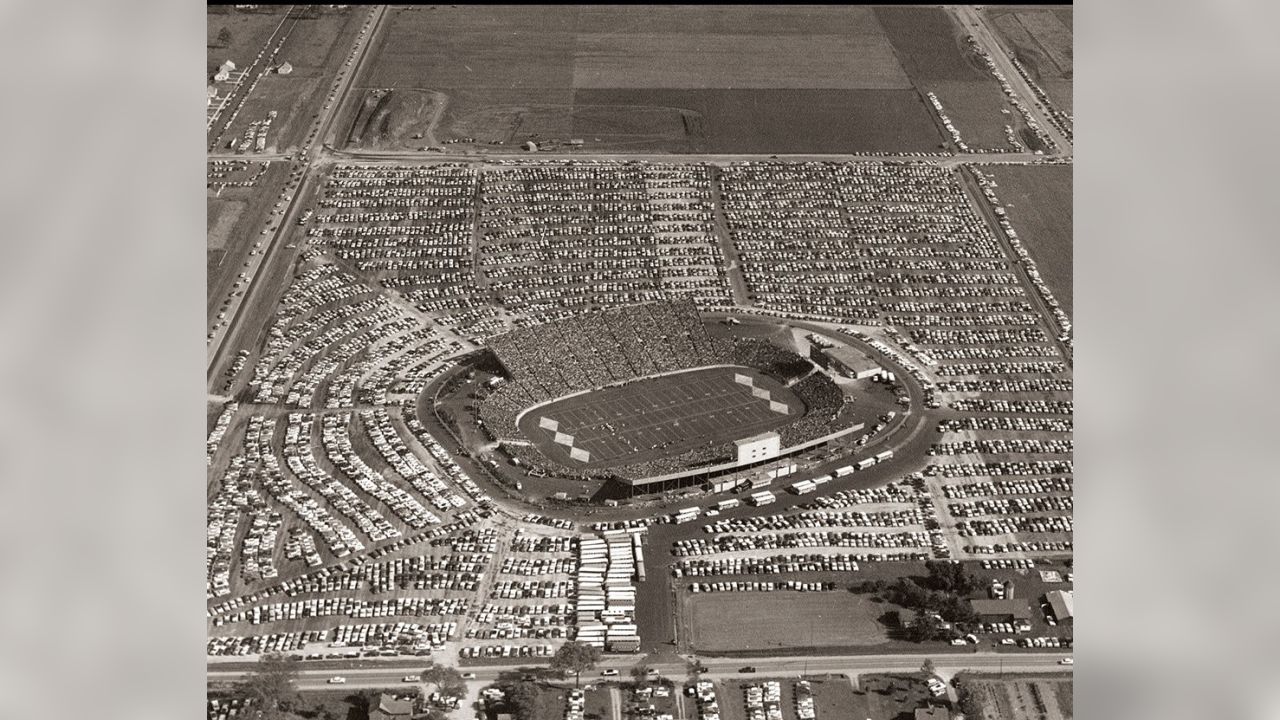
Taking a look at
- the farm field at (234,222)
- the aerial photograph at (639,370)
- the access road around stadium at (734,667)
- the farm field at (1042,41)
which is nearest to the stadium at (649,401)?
the aerial photograph at (639,370)

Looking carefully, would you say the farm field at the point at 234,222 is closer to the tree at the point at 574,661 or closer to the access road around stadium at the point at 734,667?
the access road around stadium at the point at 734,667

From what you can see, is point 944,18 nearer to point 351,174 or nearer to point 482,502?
point 351,174

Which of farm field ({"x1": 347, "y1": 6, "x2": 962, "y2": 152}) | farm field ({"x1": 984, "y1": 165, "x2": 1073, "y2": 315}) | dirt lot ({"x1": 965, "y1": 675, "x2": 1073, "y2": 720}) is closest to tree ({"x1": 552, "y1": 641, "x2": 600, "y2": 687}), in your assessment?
dirt lot ({"x1": 965, "y1": 675, "x2": 1073, "y2": 720})

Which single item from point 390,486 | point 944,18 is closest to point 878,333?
point 390,486

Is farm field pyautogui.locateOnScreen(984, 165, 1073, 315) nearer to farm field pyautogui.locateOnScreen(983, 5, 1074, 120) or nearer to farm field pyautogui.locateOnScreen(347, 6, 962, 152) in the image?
farm field pyautogui.locateOnScreen(347, 6, 962, 152)

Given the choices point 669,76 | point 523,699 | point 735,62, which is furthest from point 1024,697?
point 735,62

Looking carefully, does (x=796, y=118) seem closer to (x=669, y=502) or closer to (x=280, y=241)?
(x=280, y=241)
